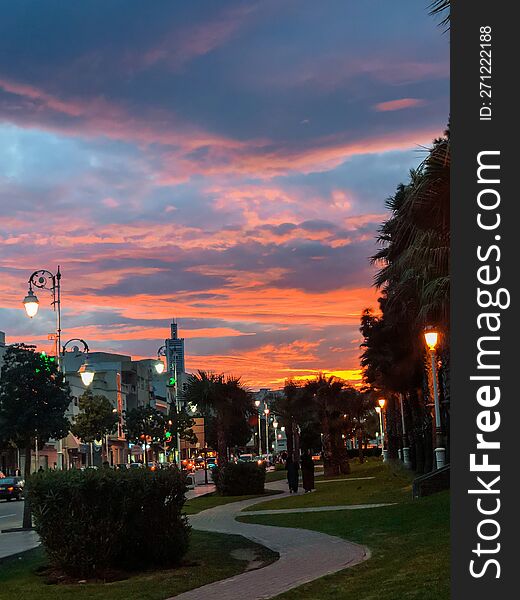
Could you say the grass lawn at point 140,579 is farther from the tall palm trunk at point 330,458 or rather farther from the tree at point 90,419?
the tree at point 90,419

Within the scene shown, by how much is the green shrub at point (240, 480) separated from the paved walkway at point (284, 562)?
693 inches

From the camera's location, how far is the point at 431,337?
2794 centimetres

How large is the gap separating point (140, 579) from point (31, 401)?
15.8 m

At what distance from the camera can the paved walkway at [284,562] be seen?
41.5 ft

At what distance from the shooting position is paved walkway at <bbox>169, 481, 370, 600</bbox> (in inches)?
498

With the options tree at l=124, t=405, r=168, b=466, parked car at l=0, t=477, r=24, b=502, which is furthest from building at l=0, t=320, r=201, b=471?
parked car at l=0, t=477, r=24, b=502

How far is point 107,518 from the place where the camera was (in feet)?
48.6

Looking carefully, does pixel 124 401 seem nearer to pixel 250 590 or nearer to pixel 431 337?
pixel 431 337

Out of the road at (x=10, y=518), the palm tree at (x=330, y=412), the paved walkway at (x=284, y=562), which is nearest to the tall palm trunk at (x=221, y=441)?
the palm tree at (x=330, y=412)

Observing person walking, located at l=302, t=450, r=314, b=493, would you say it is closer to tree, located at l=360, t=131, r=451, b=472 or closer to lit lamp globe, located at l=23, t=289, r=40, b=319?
tree, located at l=360, t=131, r=451, b=472

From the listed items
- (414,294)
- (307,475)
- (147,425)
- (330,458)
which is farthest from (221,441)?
(147,425)

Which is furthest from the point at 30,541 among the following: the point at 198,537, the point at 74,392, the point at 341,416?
the point at 74,392

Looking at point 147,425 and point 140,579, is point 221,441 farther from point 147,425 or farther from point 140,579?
point 147,425

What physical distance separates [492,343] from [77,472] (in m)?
10.6
